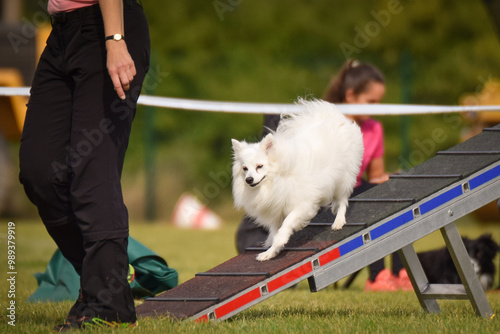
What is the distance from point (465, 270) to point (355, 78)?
8.00 ft

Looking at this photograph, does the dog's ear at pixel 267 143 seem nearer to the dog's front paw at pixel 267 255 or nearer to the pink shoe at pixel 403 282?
the dog's front paw at pixel 267 255

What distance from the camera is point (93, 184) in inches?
109

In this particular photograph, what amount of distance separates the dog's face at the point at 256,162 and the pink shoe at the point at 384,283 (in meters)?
1.93

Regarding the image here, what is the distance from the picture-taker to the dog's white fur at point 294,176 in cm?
369

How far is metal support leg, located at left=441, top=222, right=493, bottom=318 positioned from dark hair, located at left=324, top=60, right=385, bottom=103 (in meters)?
2.27

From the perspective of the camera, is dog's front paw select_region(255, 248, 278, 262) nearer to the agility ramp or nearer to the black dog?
the agility ramp

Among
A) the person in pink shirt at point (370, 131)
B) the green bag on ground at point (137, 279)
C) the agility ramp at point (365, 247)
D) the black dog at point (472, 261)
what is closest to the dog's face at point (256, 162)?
the agility ramp at point (365, 247)

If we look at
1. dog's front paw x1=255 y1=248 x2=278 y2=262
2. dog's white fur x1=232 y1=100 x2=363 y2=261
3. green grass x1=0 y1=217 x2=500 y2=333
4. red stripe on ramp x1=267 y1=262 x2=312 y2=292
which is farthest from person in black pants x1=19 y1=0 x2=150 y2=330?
dog's white fur x1=232 y1=100 x2=363 y2=261

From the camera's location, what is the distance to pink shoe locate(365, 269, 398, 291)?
17.2 ft

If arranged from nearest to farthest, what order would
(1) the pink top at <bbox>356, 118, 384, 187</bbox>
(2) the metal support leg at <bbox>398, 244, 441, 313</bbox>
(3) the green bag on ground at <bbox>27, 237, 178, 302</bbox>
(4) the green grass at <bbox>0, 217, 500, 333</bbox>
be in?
(4) the green grass at <bbox>0, 217, 500, 333</bbox> < (2) the metal support leg at <bbox>398, 244, 441, 313</bbox> < (3) the green bag on ground at <bbox>27, 237, 178, 302</bbox> < (1) the pink top at <bbox>356, 118, 384, 187</bbox>

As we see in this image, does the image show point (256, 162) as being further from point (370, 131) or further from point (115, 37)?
point (370, 131)

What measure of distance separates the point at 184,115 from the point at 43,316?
10.5 m

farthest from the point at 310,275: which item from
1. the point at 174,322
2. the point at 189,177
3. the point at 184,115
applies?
the point at 184,115

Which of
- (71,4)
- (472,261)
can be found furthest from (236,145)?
(472,261)
